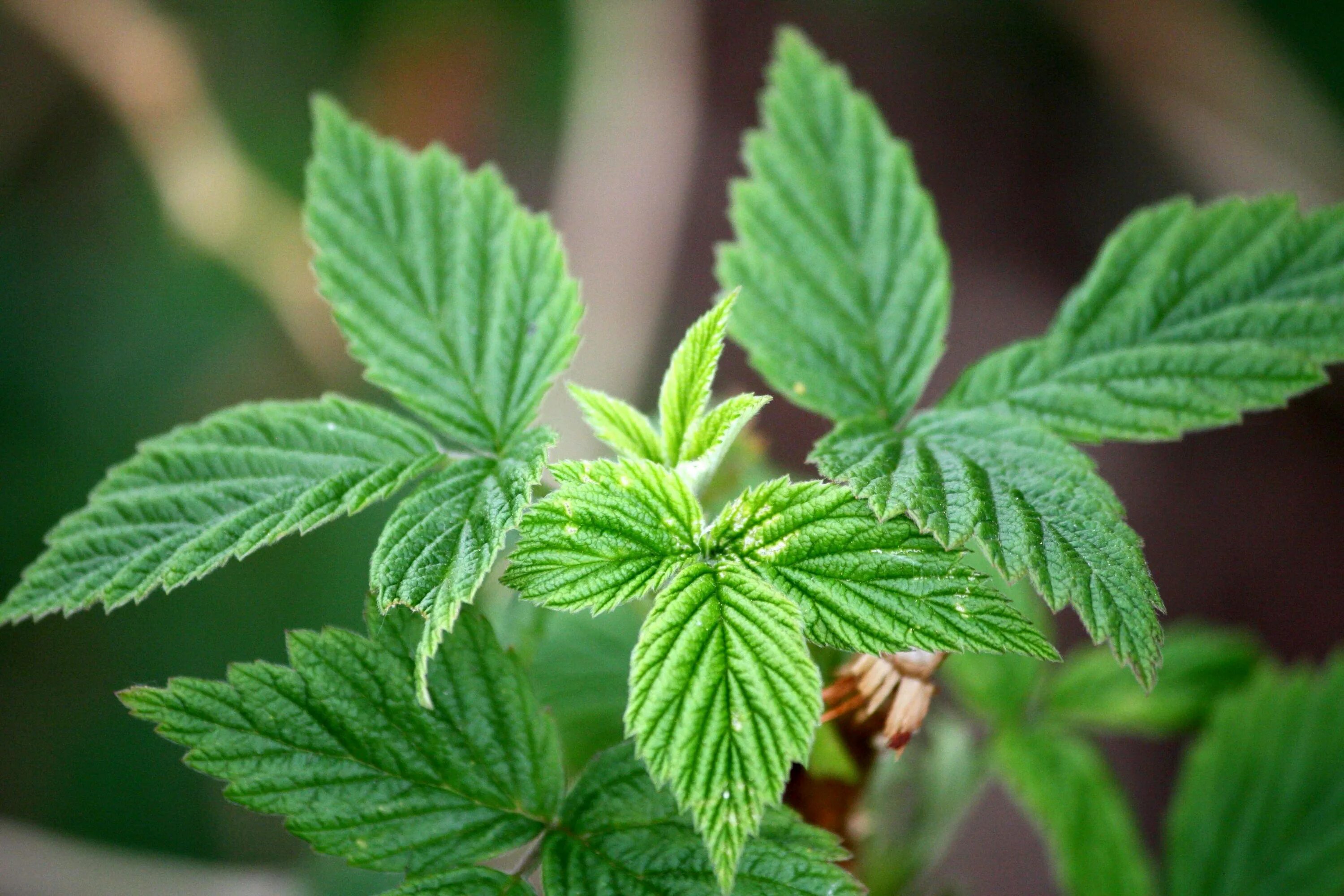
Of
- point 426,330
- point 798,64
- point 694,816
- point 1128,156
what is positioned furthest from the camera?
point 1128,156

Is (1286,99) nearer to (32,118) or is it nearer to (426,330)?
(426,330)

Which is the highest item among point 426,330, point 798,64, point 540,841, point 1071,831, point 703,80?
point 703,80

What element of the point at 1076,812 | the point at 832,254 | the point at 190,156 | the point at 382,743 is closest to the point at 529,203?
the point at 190,156

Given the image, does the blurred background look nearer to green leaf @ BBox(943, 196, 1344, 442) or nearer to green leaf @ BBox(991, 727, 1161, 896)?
green leaf @ BBox(991, 727, 1161, 896)

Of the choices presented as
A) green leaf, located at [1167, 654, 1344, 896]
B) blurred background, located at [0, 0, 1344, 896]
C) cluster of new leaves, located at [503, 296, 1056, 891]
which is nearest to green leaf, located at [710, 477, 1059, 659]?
cluster of new leaves, located at [503, 296, 1056, 891]

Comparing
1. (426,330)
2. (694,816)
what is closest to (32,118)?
(426,330)

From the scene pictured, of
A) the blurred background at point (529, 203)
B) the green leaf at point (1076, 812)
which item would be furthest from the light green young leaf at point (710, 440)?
the blurred background at point (529, 203)

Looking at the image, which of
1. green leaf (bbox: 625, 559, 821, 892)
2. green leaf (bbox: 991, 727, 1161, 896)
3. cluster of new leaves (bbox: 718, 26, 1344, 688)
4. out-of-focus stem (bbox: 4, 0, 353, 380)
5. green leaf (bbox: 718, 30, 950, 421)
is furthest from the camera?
out-of-focus stem (bbox: 4, 0, 353, 380)

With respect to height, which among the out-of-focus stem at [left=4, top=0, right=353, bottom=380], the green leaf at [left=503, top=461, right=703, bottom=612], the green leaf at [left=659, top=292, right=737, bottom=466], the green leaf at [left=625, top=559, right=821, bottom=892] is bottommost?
the green leaf at [left=625, top=559, right=821, bottom=892]
